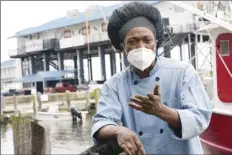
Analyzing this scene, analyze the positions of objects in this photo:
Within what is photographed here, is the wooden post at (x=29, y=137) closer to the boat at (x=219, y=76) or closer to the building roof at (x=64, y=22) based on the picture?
the boat at (x=219, y=76)

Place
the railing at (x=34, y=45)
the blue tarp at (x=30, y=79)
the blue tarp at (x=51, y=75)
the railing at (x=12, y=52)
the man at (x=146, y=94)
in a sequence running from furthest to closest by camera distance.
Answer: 1. the railing at (x=12, y=52)
2. the blue tarp at (x=30, y=79)
3. the railing at (x=34, y=45)
4. the blue tarp at (x=51, y=75)
5. the man at (x=146, y=94)

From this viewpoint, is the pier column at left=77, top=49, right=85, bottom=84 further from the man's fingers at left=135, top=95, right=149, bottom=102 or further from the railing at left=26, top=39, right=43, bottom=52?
the man's fingers at left=135, top=95, right=149, bottom=102

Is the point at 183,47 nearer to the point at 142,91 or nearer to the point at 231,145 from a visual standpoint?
the point at 231,145

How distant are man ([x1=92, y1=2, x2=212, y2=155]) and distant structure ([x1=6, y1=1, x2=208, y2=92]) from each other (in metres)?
35.6

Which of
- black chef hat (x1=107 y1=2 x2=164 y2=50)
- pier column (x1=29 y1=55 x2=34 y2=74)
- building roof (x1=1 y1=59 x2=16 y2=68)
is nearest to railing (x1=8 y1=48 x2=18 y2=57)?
pier column (x1=29 y1=55 x2=34 y2=74)

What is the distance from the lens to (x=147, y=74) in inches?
90.0

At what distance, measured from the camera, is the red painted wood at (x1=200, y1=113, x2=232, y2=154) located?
380 inches

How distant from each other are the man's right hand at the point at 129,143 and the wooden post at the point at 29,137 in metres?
6.47

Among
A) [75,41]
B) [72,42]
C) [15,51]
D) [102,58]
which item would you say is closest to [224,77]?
[102,58]

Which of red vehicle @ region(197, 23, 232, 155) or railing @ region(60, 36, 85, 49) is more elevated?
railing @ region(60, 36, 85, 49)

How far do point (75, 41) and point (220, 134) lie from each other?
1482 inches

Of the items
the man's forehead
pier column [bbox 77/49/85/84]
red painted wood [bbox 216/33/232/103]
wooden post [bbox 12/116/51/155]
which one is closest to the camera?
the man's forehead

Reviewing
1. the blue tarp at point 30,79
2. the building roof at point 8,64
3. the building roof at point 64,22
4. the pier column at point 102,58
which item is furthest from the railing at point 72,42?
the building roof at point 8,64

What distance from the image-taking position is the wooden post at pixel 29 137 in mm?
8398
